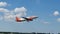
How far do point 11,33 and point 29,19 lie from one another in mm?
91787

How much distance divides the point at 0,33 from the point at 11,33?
986 cm

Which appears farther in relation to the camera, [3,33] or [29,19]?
[3,33]

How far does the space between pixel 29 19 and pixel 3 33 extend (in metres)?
92.9

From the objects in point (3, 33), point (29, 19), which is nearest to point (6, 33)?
point (3, 33)

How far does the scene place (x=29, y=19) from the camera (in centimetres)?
6134

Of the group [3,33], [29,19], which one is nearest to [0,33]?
[3,33]

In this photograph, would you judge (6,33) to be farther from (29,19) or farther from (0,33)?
(29,19)

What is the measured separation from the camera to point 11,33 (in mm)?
150500

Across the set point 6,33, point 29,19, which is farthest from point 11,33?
point 29,19

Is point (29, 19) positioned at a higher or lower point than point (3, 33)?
lower

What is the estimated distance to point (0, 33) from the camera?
14888cm

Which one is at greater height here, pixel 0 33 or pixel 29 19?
pixel 0 33

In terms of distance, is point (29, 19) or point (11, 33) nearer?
point (29, 19)

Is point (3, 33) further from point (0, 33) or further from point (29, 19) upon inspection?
point (29, 19)
